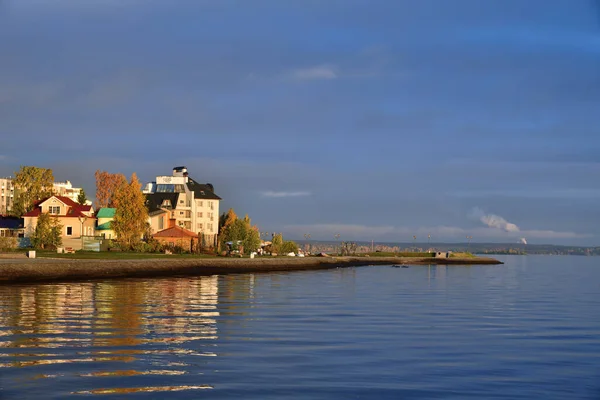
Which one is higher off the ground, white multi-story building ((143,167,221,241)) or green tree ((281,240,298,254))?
white multi-story building ((143,167,221,241))

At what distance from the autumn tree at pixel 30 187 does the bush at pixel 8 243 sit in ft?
95.5

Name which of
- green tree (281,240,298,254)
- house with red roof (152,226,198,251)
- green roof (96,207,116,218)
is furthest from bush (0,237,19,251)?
green tree (281,240,298,254)

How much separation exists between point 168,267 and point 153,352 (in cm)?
6680

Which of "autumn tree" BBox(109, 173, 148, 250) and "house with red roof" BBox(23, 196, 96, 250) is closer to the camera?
"autumn tree" BBox(109, 173, 148, 250)

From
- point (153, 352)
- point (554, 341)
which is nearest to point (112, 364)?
point (153, 352)

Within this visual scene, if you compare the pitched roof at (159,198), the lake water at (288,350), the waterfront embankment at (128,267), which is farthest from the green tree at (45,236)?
the lake water at (288,350)

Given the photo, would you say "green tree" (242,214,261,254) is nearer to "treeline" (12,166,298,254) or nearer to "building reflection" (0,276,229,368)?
"treeline" (12,166,298,254)

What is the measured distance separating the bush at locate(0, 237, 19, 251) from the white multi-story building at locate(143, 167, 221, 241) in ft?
105

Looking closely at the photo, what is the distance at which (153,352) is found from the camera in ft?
83.4

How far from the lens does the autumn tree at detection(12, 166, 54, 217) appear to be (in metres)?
141

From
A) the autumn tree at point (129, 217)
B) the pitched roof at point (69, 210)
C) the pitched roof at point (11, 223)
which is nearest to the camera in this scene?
the autumn tree at point (129, 217)

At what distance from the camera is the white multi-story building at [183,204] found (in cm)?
14345

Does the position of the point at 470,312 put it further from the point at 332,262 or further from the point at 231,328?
the point at 332,262

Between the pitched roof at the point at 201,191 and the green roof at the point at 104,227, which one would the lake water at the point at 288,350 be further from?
the pitched roof at the point at 201,191
